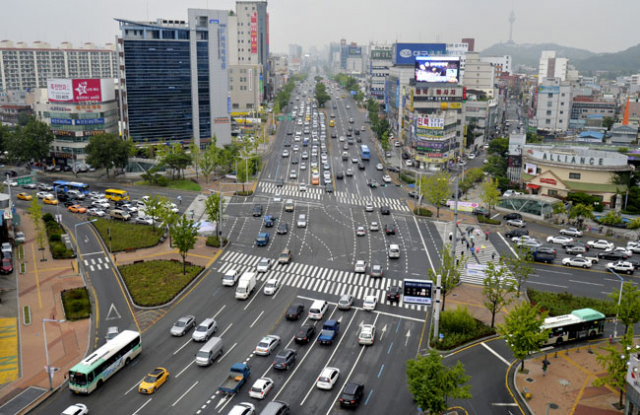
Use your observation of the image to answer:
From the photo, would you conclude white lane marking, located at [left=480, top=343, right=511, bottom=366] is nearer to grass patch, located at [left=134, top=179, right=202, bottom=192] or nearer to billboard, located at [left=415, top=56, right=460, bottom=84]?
grass patch, located at [left=134, top=179, right=202, bottom=192]

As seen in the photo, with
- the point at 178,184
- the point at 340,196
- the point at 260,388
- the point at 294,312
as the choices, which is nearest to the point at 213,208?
the point at 294,312

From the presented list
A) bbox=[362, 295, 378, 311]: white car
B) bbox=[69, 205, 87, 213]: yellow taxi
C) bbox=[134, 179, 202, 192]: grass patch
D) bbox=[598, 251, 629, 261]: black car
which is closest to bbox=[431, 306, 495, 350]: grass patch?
bbox=[362, 295, 378, 311]: white car

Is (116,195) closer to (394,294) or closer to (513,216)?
(394,294)

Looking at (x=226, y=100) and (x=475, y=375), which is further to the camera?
(x=226, y=100)

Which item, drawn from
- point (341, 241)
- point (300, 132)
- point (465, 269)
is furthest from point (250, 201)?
point (300, 132)

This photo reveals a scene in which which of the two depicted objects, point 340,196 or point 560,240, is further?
point 340,196

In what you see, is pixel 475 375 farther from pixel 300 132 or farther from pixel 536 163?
pixel 300 132
